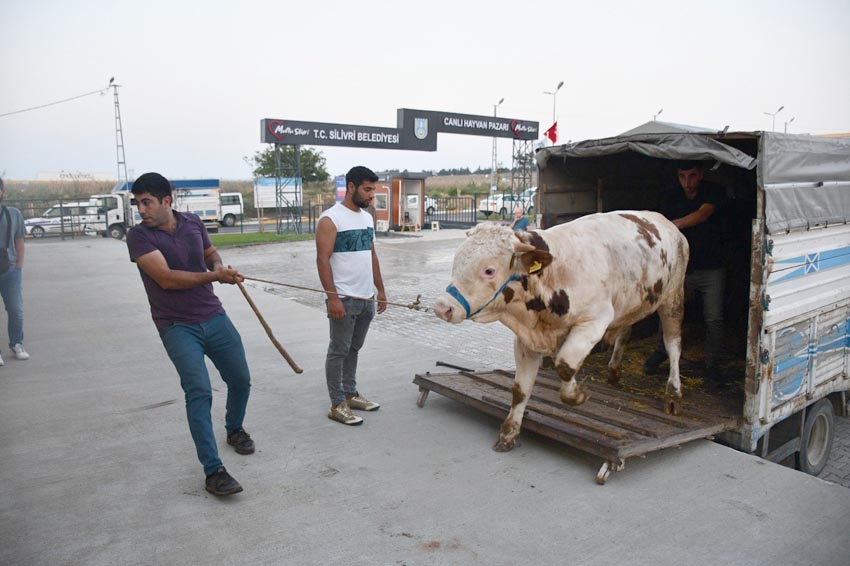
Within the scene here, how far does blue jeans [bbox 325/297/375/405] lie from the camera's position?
4.93 metres

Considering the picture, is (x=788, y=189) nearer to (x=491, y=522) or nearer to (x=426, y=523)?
(x=491, y=522)

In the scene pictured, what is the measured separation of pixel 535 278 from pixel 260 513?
2167mm

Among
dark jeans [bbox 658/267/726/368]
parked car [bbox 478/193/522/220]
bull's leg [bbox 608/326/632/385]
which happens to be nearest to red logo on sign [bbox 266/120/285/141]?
parked car [bbox 478/193/522/220]

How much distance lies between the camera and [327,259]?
4832 mm

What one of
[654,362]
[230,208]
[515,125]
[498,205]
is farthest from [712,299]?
[230,208]

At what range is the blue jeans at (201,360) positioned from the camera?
3797 mm

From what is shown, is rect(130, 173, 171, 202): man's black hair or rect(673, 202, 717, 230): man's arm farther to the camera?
rect(673, 202, 717, 230): man's arm

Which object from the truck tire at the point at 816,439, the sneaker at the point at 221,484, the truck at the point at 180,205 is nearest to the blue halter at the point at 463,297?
the sneaker at the point at 221,484

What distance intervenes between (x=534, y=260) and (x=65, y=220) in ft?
93.6

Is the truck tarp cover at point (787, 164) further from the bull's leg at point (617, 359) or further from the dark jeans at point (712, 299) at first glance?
the bull's leg at point (617, 359)

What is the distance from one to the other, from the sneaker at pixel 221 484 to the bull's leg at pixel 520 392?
5.80 feet

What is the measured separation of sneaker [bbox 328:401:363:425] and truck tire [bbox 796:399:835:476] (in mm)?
3409

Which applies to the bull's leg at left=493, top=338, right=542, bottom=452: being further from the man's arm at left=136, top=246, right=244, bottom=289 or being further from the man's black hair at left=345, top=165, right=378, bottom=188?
the man's arm at left=136, top=246, right=244, bottom=289

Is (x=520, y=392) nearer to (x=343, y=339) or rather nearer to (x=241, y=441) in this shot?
(x=343, y=339)
